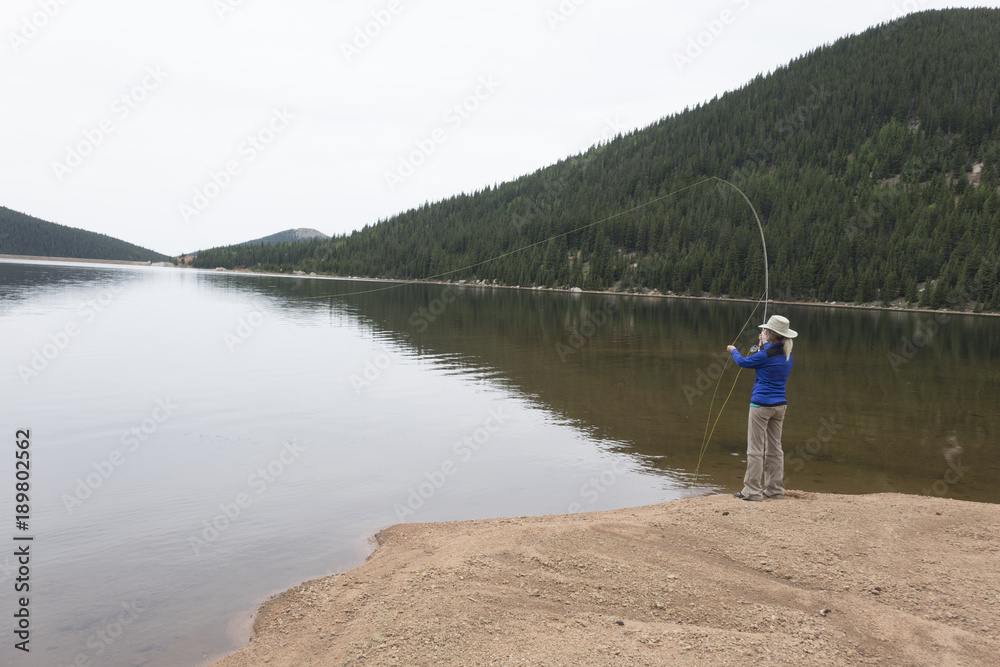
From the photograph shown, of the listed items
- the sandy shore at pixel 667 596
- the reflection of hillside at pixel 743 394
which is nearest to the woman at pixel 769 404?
the sandy shore at pixel 667 596

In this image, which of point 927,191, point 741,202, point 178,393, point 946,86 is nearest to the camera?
point 178,393

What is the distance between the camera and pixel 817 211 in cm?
13038

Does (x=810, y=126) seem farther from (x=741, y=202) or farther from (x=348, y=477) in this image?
(x=348, y=477)

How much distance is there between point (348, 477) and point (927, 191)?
495 ft

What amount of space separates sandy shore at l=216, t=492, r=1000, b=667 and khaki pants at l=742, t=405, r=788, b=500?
106 centimetres

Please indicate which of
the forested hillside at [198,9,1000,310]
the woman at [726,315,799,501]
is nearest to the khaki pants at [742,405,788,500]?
the woman at [726,315,799,501]

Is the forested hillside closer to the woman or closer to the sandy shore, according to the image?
the woman

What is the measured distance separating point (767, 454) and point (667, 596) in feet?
14.7

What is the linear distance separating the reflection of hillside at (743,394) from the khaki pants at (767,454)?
6.26 feet

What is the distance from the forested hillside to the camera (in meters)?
105

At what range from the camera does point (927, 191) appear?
12888 cm

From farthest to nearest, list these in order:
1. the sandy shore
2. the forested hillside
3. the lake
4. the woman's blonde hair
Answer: the forested hillside < the woman's blonde hair < the lake < the sandy shore

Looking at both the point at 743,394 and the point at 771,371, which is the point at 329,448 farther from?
the point at 743,394

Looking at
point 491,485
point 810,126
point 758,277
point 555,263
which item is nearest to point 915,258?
point 758,277
